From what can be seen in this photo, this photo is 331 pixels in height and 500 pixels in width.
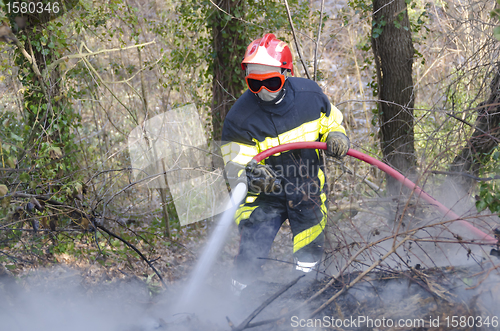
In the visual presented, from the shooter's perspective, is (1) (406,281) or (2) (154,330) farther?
(2) (154,330)

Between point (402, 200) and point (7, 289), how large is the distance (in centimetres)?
391

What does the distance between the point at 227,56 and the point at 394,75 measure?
7.83 feet

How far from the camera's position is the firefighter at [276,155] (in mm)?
3229

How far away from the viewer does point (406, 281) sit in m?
2.60

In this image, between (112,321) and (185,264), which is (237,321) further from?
(185,264)

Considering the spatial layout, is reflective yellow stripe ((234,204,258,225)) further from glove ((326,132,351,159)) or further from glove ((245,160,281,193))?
glove ((326,132,351,159))

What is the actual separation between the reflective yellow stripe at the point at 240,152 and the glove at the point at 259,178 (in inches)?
6.6

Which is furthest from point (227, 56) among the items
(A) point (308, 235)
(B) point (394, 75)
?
(A) point (308, 235)

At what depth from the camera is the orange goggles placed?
3.16 metres

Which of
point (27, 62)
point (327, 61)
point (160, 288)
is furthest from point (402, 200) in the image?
point (327, 61)

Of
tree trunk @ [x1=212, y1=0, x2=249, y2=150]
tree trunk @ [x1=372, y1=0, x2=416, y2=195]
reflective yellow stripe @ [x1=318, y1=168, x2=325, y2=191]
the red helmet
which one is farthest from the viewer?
tree trunk @ [x1=212, y1=0, x2=249, y2=150]

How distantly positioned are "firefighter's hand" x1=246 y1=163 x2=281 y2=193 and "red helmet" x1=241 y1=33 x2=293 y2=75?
0.88 metres

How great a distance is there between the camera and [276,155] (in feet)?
11.4

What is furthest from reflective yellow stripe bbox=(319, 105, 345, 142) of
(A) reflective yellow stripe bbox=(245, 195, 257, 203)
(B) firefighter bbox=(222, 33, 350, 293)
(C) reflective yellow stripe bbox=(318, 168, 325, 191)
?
(A) reflective yellow stripe bbox=(245, 195, 257, 203)
